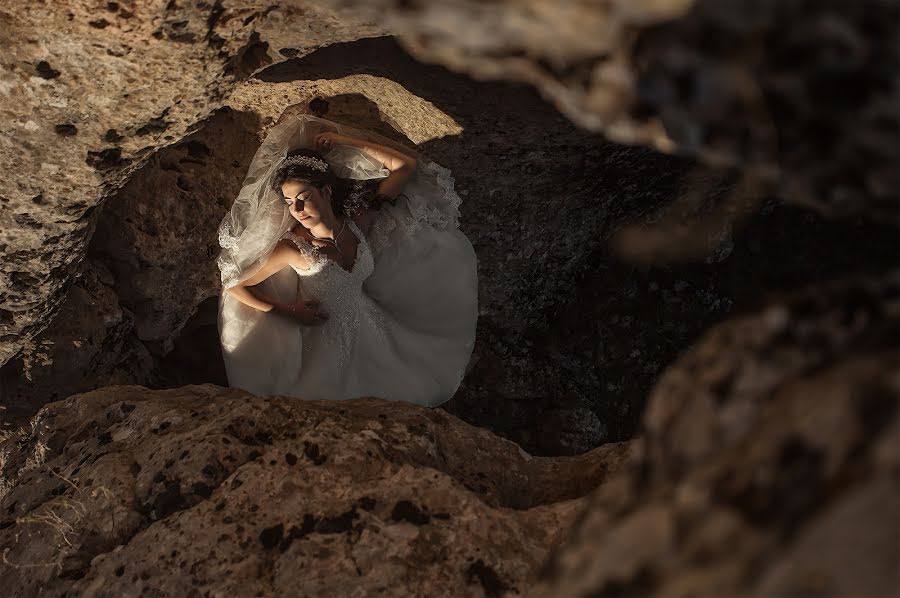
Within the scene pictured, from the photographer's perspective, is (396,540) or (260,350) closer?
(396,540)

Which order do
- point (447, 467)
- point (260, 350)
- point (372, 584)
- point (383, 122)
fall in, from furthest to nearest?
1. point (260, 350)
2. point (383, 122)
3. point (447, 467)
4. point (372, 584)

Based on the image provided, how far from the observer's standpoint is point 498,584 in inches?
66.7

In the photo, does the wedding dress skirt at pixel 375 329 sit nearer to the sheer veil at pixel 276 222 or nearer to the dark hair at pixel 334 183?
the sheer veil at pixel 276 222

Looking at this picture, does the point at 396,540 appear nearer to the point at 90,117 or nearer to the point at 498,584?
the point at 498,584

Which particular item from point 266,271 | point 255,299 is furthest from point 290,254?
point 255,299

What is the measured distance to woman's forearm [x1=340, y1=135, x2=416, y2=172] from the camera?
350 cm

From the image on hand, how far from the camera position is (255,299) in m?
3.82

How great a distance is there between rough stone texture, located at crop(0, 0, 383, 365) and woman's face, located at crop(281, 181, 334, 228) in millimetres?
992

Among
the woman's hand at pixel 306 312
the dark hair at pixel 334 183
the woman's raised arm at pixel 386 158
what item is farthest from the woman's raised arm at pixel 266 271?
the woman's raised arm at pixel 386 158

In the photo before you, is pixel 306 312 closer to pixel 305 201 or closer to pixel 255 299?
pixel 255 299

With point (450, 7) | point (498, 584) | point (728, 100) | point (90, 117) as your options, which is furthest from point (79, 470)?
point (728, 100)

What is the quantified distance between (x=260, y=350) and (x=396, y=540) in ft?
8.03

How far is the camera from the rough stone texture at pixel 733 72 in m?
0.74

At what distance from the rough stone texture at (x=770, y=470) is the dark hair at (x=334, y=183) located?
2.85 meters
